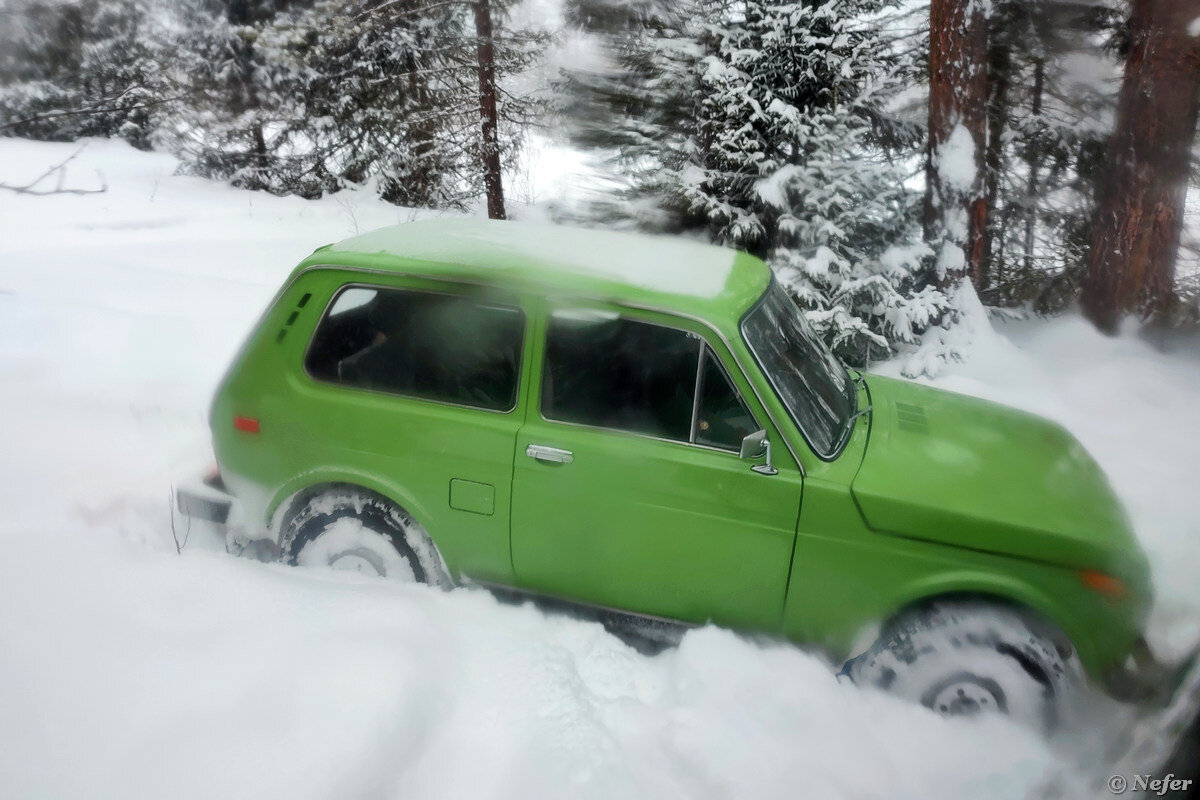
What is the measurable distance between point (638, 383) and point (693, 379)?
0.22 meters

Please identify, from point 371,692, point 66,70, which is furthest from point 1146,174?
point 66,70

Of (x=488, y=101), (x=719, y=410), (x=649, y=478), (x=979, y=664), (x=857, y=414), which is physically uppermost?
(x=488, y=101)

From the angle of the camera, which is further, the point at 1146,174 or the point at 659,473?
the point at 1146,174

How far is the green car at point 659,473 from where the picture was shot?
2.78 meters

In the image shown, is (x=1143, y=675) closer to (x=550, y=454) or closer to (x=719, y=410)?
(x=719, y=410)

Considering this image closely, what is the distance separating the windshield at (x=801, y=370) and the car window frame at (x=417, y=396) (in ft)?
2.88

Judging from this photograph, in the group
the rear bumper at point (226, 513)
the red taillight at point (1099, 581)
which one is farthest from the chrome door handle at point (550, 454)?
the red taillight at point (1099, 581)

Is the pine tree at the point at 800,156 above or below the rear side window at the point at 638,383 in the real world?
above

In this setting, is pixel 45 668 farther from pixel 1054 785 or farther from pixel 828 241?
pixel 828 241

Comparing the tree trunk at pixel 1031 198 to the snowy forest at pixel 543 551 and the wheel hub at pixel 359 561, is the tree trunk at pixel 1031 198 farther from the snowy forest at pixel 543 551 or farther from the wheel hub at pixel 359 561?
the wheel hub at pixel 359 561

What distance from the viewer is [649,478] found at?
2.96 m

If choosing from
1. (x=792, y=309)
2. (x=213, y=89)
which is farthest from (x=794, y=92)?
(x=213, y=89)

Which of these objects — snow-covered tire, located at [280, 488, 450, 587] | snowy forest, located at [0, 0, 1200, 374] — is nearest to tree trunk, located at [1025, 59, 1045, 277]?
snowy forest, located at [0, 0, 1200, 374]

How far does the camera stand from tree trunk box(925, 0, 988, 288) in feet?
23.7
